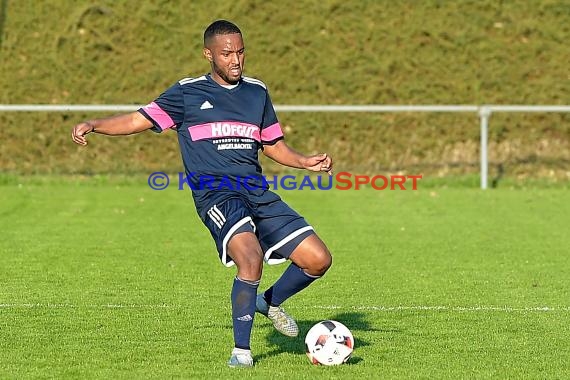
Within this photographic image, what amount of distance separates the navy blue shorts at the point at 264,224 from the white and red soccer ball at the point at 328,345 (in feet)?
1.70

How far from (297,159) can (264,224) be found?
20.6 inches

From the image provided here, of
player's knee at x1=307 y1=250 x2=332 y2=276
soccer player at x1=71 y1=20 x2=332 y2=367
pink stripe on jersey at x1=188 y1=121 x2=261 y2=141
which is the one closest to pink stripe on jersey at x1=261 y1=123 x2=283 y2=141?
soccer player at x1=71 y1=20 x2=332 y2=367

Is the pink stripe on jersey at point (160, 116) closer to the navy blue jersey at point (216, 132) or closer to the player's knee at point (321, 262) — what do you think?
the navy blue jersey at point (216, 132)

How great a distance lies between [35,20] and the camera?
19.8 meters

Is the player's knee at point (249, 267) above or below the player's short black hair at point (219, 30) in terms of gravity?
below

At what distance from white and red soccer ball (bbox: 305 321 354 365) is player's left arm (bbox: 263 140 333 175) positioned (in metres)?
0.94

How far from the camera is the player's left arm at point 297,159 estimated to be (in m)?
6.65

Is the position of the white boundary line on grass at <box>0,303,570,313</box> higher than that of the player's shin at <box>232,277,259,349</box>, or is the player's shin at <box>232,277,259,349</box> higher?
the player's shin at <box>232,277,259,349</box>

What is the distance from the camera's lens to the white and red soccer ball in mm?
6281

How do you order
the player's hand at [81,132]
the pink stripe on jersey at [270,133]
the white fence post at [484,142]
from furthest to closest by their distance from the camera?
the white fence post at [484,142] < the pink stripe on jersey at [270,133] < the player's hand at [81,132]

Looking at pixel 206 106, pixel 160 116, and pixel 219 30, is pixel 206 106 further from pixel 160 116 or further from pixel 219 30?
pixel 219 30

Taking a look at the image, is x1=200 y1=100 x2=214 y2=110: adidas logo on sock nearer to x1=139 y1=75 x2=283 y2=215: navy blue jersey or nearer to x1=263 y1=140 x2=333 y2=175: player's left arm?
x1=139 y1=75 x2=283 y2=215: navy blue jersey

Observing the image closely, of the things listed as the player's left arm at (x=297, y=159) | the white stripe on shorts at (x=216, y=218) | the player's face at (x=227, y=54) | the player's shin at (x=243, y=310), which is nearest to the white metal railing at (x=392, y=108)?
the player's left arm at (x=297, y=159)

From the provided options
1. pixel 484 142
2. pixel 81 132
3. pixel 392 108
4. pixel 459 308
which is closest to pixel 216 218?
pixel 81 132
